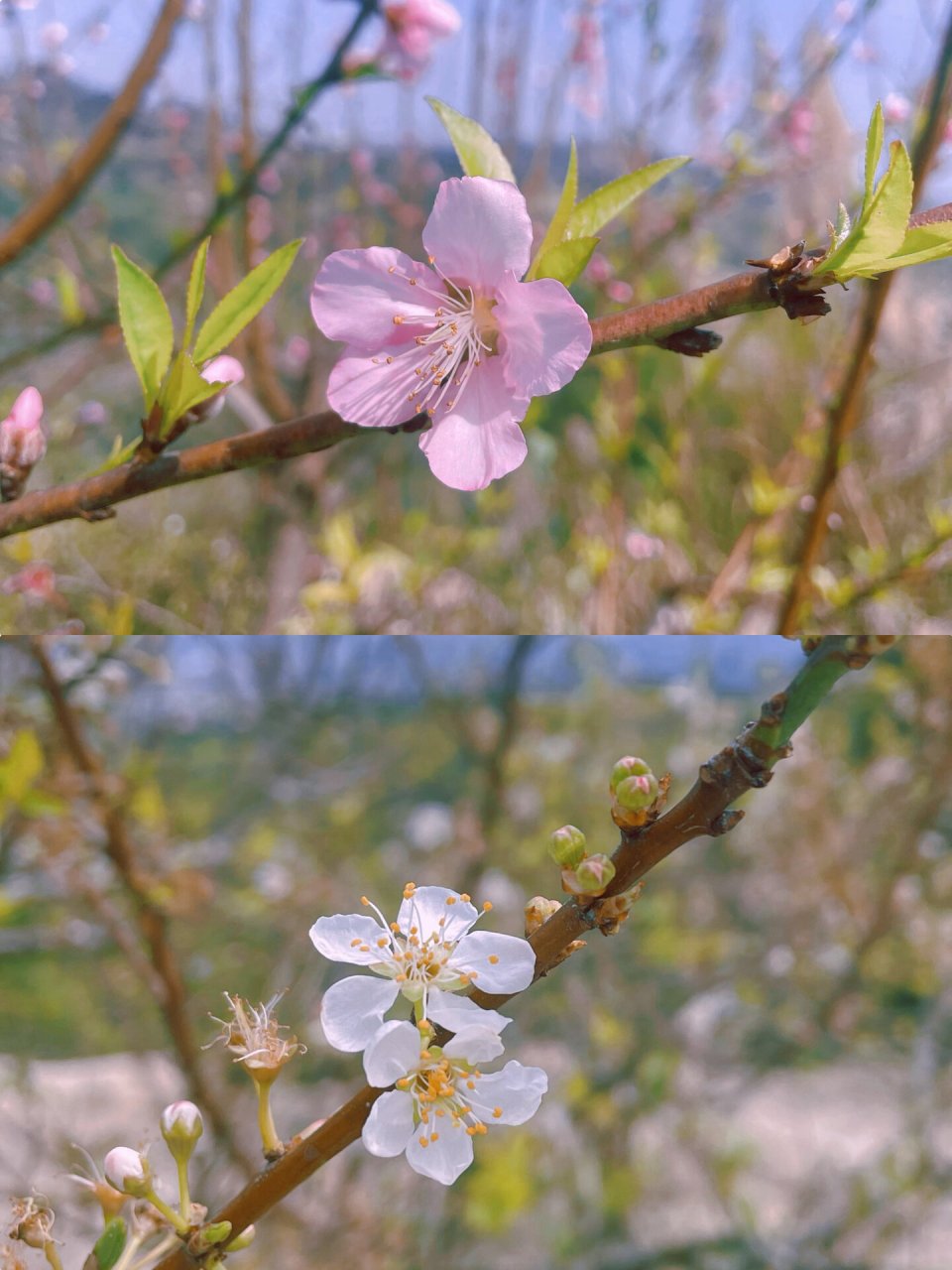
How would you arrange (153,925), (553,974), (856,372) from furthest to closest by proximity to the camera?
1. (553,974)
2. (153,925)
3. (856,372)

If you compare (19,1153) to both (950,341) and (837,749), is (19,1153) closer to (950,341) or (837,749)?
(837,749)

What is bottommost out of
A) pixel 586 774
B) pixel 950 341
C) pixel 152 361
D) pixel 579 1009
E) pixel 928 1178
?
pixel 928 1178

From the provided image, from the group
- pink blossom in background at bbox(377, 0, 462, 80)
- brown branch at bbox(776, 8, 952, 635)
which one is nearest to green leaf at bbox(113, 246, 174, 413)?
brown branch at bbox(776, 8, 952, 635)

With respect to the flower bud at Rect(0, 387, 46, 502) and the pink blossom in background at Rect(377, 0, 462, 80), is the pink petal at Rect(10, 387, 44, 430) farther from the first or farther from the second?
the pink blossom in background at Rect(377, 0, 462, 80)

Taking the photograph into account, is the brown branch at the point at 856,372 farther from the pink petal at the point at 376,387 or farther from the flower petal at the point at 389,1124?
the flower petal at the point at 389,1124

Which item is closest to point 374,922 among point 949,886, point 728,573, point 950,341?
point 728,573

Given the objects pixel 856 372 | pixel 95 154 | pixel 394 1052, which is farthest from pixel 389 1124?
pixel 95 154

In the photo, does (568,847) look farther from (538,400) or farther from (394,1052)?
(538,400)
